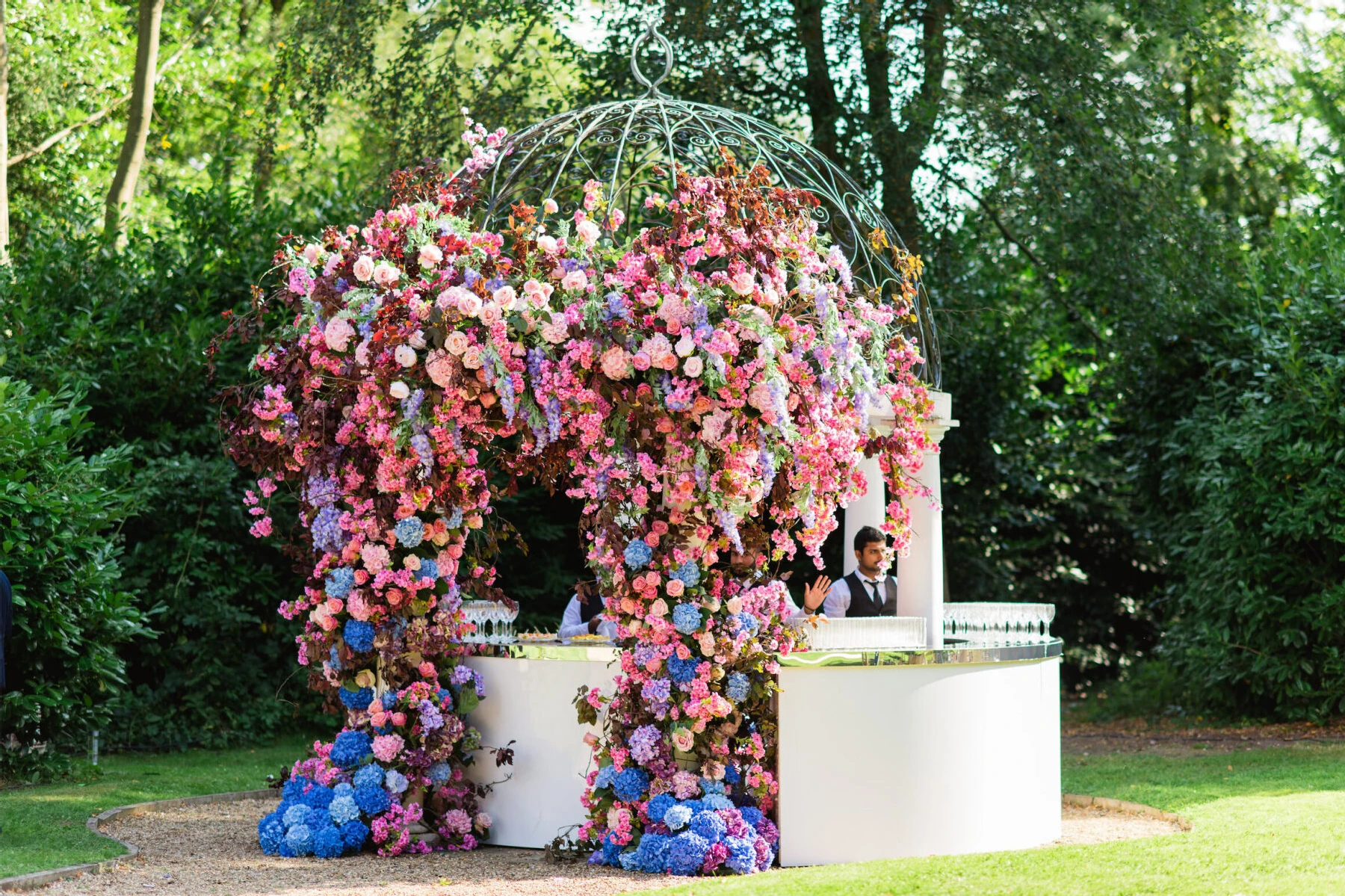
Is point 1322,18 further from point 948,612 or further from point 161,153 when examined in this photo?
point 161,153

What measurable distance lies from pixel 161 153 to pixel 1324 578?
1669 centimetres

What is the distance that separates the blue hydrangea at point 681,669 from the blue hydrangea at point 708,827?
615mm

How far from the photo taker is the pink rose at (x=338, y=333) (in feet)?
21.7

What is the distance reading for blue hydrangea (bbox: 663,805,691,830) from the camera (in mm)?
6445

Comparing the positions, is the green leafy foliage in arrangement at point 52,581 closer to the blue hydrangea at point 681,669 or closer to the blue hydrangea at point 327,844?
the blue hydrangea at point 327,844

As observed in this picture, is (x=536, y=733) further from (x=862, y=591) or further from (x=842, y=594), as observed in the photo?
(x=862, y=591)

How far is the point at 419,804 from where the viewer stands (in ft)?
23.6

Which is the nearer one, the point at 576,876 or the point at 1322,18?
the point at 576,876

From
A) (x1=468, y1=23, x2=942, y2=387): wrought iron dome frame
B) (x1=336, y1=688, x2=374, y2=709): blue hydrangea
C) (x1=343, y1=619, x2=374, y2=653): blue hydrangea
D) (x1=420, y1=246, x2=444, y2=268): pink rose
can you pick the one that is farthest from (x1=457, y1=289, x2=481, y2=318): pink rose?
(x1=336, y1=688, x2=374, y2=709): blue hydrangea

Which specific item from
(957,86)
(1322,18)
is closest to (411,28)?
(957,86)

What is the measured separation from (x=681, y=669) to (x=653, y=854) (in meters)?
0.85

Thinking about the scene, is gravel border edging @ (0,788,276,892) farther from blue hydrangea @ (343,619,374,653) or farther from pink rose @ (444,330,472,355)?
pink rose @ (444,330,472,355)

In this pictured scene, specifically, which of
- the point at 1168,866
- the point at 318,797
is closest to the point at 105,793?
the point at 318,797

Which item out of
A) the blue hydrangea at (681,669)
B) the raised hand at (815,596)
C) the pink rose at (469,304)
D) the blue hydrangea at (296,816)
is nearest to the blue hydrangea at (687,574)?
the blue hydrangea at (681,669)
